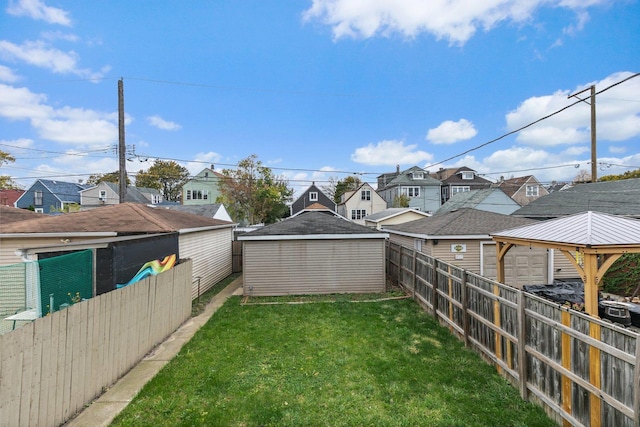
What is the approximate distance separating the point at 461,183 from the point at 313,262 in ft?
116

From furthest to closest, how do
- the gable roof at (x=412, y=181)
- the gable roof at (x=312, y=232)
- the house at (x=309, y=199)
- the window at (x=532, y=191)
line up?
1. the house at (x=309, y=199)
2. the gable roof at (x=412, y=181)
3. the window at (x=532, y=191)
4. the gable roof at (x=312, y=232)

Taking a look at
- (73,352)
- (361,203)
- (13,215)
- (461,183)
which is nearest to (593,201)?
(73,352)

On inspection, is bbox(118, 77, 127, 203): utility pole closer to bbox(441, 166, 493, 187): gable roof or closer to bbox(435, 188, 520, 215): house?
bbox(435, 188, 520, 215): house

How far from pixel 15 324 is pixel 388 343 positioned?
557 cm

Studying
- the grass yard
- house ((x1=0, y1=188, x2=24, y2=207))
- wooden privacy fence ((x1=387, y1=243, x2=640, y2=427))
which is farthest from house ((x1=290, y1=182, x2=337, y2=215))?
house ((x1=0, y1=188, x2=24, y2=207))

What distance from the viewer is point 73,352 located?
12.7 ft

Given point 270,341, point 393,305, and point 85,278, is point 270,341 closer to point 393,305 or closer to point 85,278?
point 85,278

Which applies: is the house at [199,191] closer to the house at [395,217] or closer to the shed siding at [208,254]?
the house at [395,217]

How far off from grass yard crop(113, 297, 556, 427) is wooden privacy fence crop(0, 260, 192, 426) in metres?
0.63

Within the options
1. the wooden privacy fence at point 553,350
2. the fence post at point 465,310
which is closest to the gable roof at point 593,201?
the fence post at point 465,310

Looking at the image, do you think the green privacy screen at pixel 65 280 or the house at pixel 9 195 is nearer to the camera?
the green privacy screen at pixel 65 280

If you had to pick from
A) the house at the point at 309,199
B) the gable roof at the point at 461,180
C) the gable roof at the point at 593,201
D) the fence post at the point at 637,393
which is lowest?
the fence post at the point at 637,393

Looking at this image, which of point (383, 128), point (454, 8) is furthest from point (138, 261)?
point (383, 128)

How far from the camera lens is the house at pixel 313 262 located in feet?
35.2
